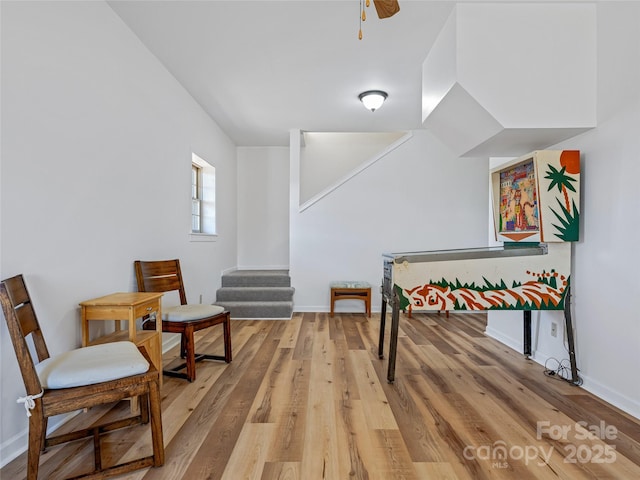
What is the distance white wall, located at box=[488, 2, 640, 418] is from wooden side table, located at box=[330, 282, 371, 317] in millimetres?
2466

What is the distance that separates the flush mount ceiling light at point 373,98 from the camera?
3.55 meters

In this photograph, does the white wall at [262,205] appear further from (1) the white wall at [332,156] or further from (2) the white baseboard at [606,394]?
(2) the white baseboard at [606,394]

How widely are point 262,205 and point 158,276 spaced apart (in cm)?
317

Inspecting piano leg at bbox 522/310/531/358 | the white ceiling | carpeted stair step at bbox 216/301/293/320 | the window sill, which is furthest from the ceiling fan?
carpeted stair step at bbox 216/301/293/320

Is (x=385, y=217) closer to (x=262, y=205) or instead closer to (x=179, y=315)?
(x=262, y=205)

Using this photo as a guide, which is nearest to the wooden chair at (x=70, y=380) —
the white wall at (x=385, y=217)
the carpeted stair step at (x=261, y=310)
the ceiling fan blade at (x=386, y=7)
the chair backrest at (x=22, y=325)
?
the chair backrest at (x=22, y=325)

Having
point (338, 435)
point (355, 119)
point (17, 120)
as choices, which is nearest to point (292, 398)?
point (338, 435)

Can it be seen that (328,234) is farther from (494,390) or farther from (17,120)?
(17,120)

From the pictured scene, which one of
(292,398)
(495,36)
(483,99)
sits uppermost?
(495,36)

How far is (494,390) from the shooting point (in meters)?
2.26

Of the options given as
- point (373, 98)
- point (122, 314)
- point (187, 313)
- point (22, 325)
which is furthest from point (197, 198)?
point (22, 325)

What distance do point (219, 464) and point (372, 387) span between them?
1156 mm

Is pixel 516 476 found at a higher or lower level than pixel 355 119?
lower

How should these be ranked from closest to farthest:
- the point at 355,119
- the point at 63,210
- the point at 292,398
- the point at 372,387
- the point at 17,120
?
the point at 17,120 → the point at 63,210 → the point at 292,398 → the point at 372,387 → the point at 355,119
